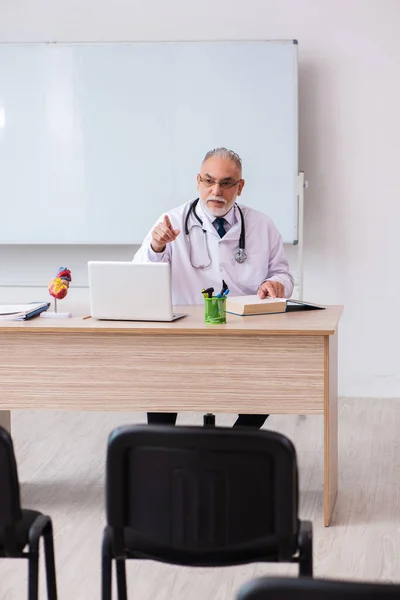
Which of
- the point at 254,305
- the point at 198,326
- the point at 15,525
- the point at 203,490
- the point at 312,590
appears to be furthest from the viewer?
the point at 254,305

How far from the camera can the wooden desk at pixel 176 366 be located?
314 cm

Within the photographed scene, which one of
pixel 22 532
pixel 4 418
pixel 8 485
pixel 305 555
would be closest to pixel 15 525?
pixel 22 532

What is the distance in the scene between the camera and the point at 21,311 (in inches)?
134

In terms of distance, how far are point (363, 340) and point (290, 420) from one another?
81 centimetres

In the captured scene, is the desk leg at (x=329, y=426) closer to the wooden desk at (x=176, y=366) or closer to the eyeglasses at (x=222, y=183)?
the wooden desk at (x=176, y=366)

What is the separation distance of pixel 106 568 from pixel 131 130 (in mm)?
3585

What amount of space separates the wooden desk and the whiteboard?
1928mm

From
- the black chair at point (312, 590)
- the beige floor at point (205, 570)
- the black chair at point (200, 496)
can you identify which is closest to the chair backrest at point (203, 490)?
the black chair at point (200, 496)

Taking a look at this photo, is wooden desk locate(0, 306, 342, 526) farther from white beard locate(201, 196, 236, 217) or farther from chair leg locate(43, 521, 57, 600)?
chair leg locate(43, 521, 57, 600)

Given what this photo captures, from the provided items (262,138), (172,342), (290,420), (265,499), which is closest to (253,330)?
(172,342)

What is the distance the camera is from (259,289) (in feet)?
11.4

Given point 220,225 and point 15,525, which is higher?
point 220,225

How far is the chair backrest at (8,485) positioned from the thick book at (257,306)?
160 centimetres

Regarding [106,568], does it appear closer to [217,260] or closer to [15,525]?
[15,525]
